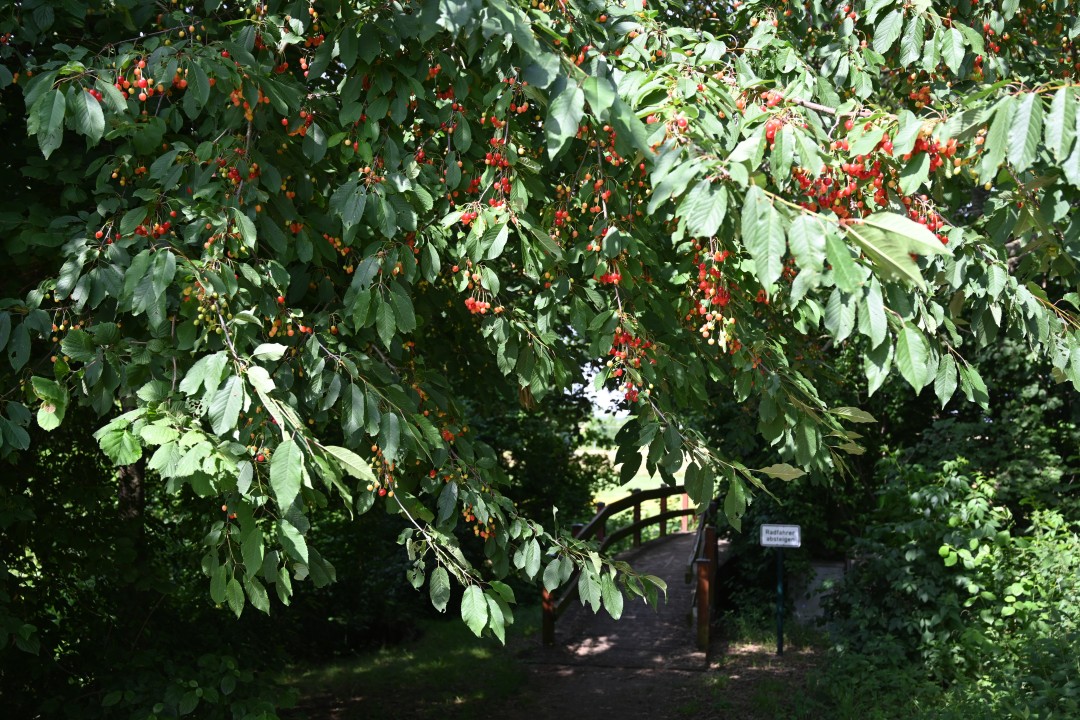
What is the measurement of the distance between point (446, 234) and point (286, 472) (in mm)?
1416

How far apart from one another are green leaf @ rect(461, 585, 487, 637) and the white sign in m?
6.02

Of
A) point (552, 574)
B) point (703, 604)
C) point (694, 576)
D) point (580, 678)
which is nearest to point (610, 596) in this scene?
point (552, 574)

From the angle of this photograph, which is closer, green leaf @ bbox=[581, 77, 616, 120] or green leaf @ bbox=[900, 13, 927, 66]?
A: green leaf @ bbox=[581, 77, 616, 120]

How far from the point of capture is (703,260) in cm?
317

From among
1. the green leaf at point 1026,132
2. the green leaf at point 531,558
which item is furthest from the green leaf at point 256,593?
the green leaf at point 1026,132

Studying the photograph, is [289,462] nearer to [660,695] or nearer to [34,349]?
[34,349]

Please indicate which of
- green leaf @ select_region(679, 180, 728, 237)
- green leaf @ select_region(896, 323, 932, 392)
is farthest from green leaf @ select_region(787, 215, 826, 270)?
green leaf @ select_region(896, 323, 932, 392)

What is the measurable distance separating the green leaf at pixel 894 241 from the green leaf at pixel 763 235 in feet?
0.48

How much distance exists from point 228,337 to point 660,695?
6063 millimetres

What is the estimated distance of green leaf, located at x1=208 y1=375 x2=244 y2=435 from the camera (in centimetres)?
216

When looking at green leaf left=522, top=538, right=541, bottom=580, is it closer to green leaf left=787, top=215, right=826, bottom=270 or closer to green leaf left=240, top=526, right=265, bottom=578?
green leaf left=240, top=526, right=265, bottom=578

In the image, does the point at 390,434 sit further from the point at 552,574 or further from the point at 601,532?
the point at 601,532

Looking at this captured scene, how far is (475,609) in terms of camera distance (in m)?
2.71

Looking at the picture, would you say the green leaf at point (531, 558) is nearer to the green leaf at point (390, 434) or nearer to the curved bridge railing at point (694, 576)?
the green leaf at point (390, 434)
